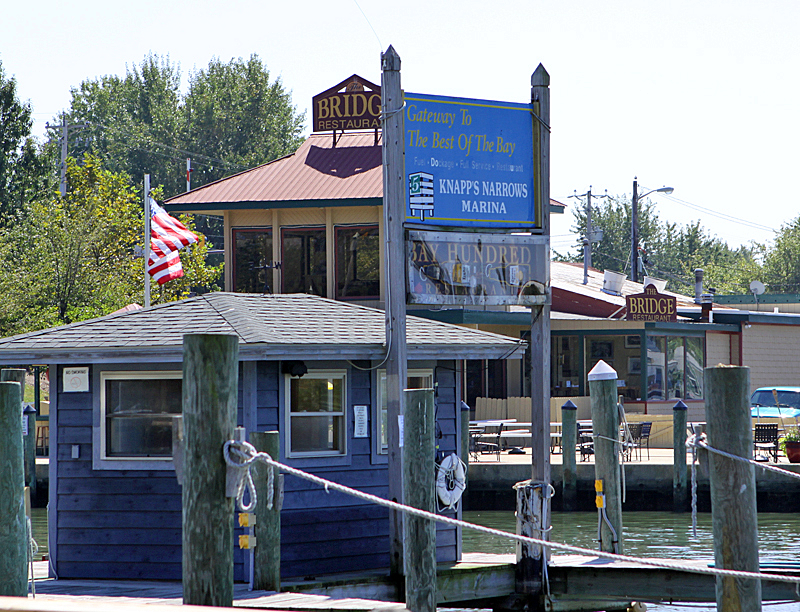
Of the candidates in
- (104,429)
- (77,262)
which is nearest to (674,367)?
(77,262)

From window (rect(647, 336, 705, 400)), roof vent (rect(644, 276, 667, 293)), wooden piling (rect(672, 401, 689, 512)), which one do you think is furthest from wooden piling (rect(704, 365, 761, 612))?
roof vent (rect(644, 276, 667, 293))

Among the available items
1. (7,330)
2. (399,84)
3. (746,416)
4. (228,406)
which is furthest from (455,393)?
(7,330)

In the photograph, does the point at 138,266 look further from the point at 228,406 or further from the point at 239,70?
the point at 239,70

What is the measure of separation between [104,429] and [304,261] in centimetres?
961

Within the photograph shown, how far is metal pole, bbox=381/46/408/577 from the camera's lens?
1134 centimetres

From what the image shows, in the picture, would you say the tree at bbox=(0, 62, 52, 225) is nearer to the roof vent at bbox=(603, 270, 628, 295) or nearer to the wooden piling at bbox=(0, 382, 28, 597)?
the roof vent at bbox=(603, 270, 628, 295)

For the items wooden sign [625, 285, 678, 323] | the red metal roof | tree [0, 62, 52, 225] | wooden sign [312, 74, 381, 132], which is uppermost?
tree [0, 62, 52, 225]

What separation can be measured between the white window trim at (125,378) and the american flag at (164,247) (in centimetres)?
1185

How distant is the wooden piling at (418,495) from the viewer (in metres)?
9.71

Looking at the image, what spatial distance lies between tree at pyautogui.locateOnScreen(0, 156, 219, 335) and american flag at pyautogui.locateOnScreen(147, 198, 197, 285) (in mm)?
7112

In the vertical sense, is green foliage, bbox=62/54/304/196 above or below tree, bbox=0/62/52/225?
above

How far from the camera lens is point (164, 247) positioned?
2412 centimetres

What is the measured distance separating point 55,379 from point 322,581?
412cm

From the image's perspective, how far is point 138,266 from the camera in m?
36.2
